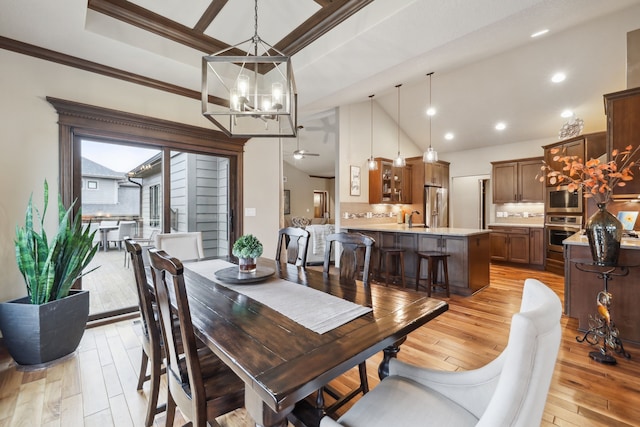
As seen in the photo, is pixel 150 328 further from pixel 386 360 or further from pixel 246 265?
pixel 386 360

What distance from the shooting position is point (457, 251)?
4027 millimetres

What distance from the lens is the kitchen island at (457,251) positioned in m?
3.94

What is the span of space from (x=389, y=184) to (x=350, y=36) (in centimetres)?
408

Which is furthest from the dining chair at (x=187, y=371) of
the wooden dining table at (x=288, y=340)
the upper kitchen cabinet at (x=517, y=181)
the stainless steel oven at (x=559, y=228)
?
the upper kitchen cabinet at (x=517, y=181)

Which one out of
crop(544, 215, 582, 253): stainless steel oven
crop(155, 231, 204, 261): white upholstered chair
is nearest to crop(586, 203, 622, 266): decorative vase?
crop(544, 215, 582, 253): stainless steel oven

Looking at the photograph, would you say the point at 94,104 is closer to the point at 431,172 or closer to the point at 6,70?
the point at 6,70

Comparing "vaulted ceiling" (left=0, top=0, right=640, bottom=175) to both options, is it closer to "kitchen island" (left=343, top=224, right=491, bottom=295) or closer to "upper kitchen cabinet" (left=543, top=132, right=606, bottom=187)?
"upper kitchen cabinet" (left=543, top=132, right=606, bottom=187)

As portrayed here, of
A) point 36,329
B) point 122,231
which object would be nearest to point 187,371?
point 36,329

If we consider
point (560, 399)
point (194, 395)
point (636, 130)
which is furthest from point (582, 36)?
point (194, 395)

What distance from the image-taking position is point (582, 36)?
13.0 feet

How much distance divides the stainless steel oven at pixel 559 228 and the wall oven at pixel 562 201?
0.37 feet

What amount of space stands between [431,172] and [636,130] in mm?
4057

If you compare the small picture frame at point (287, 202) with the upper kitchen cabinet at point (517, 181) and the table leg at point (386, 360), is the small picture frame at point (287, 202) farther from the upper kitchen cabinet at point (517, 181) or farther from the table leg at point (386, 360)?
the table leg at point (386, 360)

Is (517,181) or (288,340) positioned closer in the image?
(288,340)
